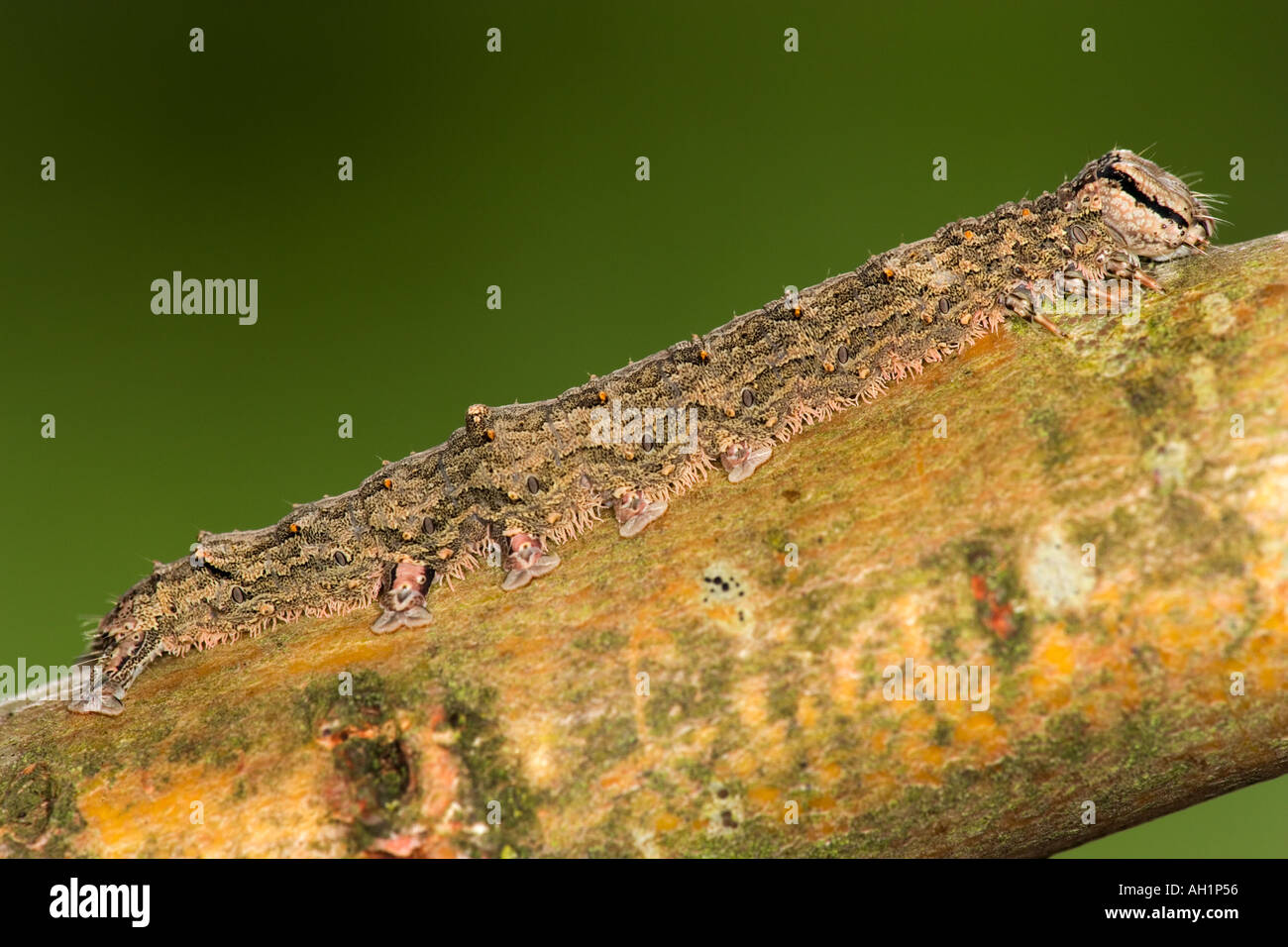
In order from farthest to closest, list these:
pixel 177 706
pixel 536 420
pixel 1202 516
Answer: pixel 536 420 → pixel 177 706 → pixel 1202 516

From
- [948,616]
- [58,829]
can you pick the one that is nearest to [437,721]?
[58,829]

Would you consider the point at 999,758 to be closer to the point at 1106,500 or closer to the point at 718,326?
the point at 1106,500

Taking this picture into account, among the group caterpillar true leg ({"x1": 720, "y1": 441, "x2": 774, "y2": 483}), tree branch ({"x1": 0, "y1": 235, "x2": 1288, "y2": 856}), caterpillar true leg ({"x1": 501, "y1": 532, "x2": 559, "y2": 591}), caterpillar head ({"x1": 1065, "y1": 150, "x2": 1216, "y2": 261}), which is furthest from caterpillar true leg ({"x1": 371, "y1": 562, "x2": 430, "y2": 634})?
caterpillar head ({"x1": 1065, "y1": 150, "x2": 1216, "y2": 261})

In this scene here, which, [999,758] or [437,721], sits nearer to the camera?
[999,758]

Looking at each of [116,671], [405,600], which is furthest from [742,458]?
[116,671]

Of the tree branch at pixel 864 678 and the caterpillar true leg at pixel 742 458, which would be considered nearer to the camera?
the tree branch at pixel 864 678

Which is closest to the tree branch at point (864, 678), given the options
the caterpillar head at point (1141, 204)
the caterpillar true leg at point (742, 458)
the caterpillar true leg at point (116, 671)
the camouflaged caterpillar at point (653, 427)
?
the caterpillar true leg at point (116, 671)

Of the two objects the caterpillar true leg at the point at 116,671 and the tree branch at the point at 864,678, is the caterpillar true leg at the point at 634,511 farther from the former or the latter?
the caterpillar true leg at the point at 116,671
